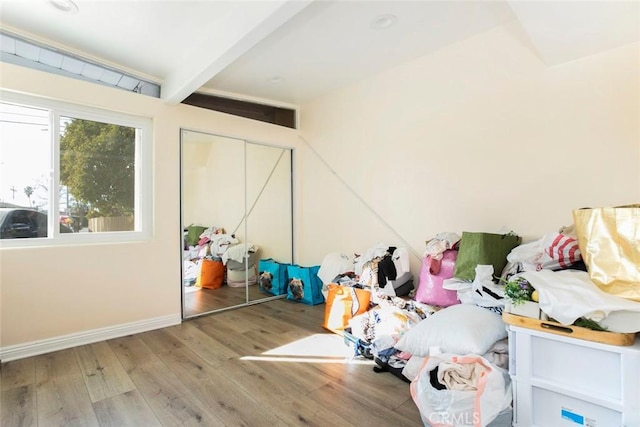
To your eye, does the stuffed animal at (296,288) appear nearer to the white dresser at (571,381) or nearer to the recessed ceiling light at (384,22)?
the white dresser at (571,381)

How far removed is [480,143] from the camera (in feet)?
8.55

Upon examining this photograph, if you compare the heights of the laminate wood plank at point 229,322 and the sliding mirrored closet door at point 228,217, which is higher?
the sliding mirrored closet door at point 228,217

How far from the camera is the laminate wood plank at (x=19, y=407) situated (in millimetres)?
1669

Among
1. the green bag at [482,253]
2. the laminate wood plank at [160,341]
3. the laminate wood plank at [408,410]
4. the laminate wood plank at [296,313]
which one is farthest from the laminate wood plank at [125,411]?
the green bag at [482,253]

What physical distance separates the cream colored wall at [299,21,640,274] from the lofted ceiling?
0.17m

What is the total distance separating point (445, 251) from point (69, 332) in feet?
10.9

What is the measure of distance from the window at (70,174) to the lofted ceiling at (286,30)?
0.55 meters

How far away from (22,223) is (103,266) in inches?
26.7

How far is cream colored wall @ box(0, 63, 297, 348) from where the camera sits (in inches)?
94.3

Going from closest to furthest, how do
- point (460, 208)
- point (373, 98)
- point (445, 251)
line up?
1. point (445, 251)
2. point (460, 208)
3. point (373, 98)

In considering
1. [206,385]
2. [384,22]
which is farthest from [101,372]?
[384,22]

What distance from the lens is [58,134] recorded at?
261 centimetres

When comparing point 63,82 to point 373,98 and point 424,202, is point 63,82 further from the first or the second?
point 424,202

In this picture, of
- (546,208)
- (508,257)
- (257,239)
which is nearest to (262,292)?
(257,239)
